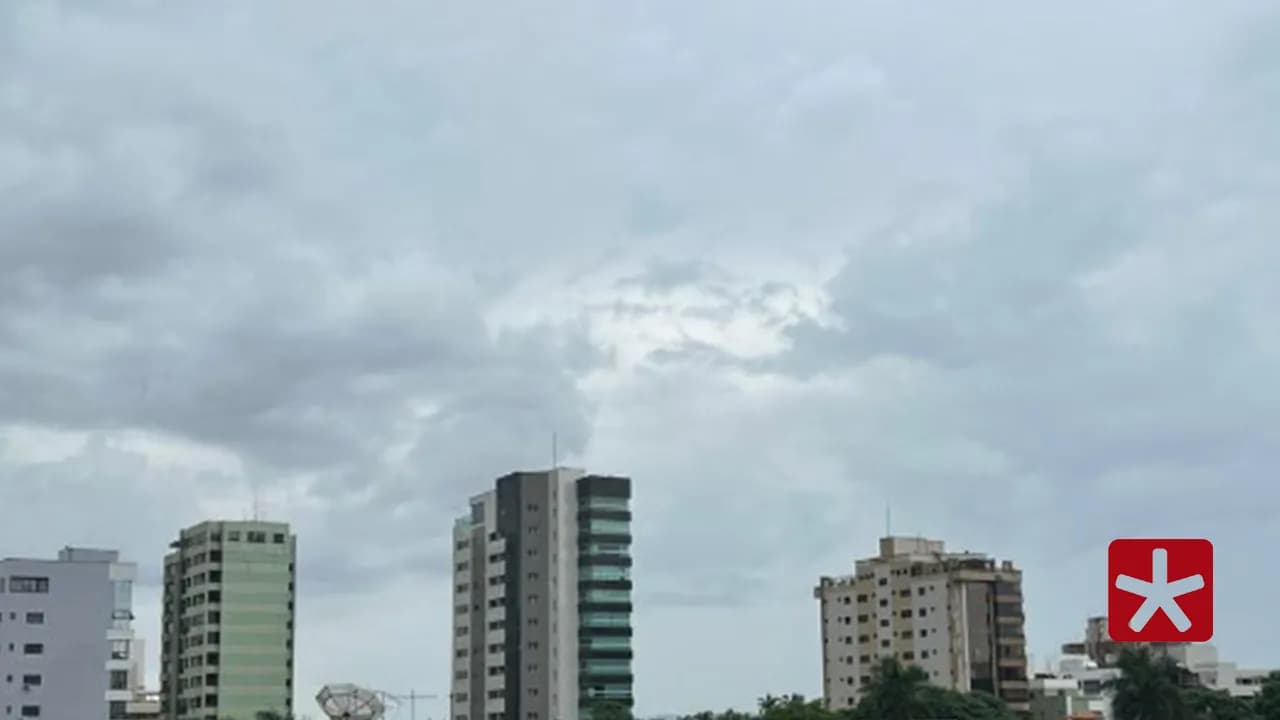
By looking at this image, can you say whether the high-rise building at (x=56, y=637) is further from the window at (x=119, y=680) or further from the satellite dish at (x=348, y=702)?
the satellite dish at (x=348, y=702)

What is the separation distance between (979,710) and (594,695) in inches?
1197

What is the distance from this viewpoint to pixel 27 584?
116 metres

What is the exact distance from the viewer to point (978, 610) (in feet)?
468

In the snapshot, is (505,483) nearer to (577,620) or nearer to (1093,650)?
(577,620)

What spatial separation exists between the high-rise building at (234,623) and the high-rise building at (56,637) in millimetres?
22211

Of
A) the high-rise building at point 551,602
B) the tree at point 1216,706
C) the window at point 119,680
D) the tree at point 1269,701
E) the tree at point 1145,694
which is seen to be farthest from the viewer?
the high-rise building at point 551,602

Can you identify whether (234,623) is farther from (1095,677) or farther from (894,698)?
(1095,677)

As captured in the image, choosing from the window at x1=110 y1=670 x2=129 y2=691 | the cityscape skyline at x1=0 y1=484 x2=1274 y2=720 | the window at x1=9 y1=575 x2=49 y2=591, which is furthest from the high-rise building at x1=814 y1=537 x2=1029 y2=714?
the window at x1=9 y1=575 x2=49 y2=591

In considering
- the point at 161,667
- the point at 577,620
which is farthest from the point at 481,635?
the point at 161,667

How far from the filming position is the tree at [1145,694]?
4240 inches

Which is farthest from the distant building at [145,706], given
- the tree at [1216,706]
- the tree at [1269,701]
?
the tree at [1269,701]

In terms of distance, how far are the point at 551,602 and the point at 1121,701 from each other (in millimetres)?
48094

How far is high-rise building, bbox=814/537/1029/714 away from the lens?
5600 inches

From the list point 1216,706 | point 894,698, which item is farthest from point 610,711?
point 1216,706
